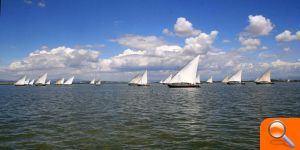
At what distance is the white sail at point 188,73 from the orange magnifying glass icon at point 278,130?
10412 cm

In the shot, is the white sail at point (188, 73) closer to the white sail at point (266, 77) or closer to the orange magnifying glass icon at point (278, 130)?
the white sail at point (266, 77)

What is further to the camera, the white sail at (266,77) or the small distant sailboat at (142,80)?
the white sail at (266,77)

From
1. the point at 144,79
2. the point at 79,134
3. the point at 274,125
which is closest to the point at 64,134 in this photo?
the point at 79,134

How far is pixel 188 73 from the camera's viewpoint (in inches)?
4343

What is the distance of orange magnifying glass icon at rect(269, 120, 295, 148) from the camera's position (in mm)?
3332

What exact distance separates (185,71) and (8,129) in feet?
306

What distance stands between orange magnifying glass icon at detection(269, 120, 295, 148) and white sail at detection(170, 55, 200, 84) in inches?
4099

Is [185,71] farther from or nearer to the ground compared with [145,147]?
farther from the ground

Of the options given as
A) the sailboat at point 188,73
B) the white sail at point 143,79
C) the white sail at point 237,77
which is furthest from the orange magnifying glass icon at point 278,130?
the white sail at point 237,77

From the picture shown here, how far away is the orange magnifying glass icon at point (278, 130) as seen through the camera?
10.9 ft

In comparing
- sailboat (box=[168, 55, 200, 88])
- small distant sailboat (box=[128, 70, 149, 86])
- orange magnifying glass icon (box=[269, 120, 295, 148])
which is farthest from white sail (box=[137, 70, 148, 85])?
orange magnifying glass icon (box=[269, 120, 295, 148])

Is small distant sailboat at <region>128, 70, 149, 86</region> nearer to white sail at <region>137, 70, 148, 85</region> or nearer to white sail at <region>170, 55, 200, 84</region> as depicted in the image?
white sail at <region>137, 70, 148, 85</region>

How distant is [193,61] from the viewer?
107 metres

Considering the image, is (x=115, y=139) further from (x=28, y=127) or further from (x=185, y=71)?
(x=185, y=71)
